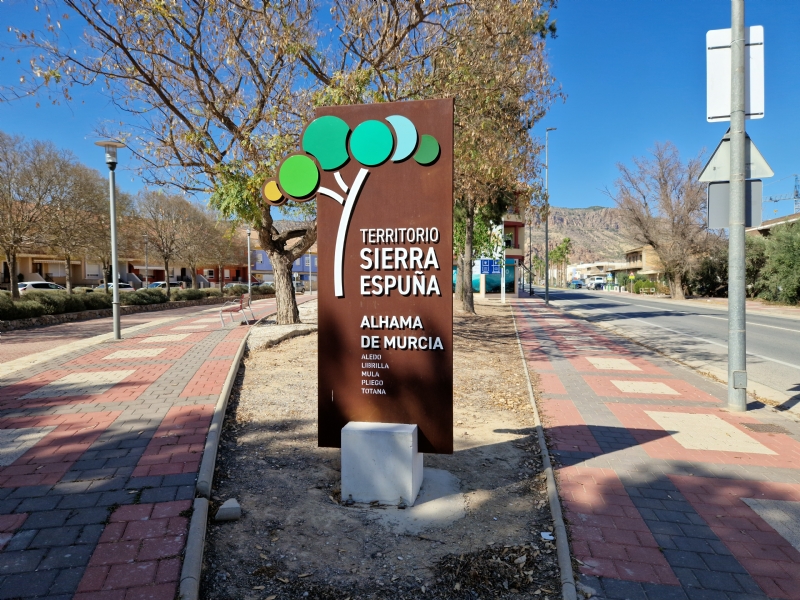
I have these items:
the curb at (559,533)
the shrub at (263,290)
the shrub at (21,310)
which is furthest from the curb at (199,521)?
the shrub at (263,290)

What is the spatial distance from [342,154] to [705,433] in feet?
15.9

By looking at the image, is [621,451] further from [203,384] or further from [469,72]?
[469,72]

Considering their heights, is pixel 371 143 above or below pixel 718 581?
above

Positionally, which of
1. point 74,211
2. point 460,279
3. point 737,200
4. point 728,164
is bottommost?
point 460,279

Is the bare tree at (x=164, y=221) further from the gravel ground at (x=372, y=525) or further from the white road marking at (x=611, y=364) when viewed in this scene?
the gravel ground at (x=372, y=525)

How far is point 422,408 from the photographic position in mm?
4133

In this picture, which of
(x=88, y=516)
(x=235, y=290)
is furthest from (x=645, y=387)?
(x=235, y=290)

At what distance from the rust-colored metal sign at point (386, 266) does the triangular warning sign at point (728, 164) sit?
15.1ft

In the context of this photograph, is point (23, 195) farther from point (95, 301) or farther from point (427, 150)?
point (427, 150)

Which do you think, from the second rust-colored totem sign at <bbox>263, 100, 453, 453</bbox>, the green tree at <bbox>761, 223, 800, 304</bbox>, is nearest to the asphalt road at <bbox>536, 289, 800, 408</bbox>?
the second rust-colored totem sign at <bbox>263, 100, 453, 453</bbox>

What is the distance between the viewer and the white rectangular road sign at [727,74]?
666 cm

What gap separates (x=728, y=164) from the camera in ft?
22.3

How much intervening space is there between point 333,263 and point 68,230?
23049 millimetres

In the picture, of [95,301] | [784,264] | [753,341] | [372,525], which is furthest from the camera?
[784,264]
